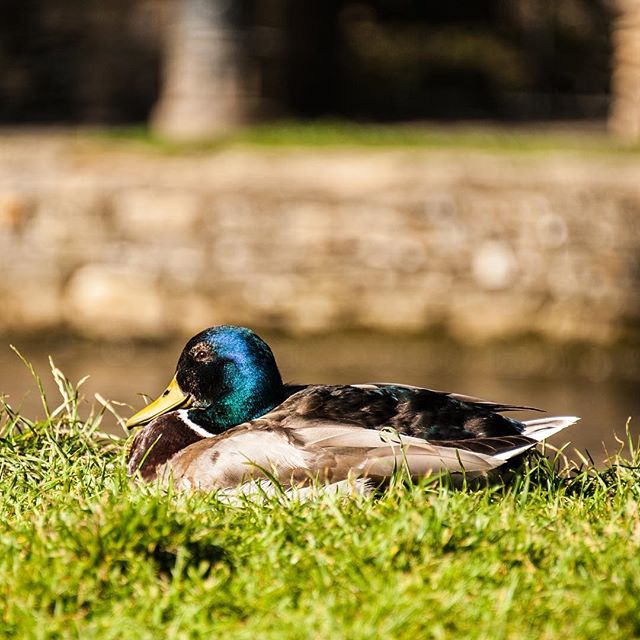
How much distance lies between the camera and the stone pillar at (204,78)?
41.9 feet

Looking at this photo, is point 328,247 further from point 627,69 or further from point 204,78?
point 627,69

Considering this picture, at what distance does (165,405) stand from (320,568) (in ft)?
4.78

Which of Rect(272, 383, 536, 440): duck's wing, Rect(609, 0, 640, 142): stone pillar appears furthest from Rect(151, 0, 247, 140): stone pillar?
Rect(272, 383, 536, 440): duck's wing

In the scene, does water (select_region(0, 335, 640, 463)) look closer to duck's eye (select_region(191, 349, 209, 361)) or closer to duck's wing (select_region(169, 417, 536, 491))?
duck's eye (select_region(191, 349, 209, 361))

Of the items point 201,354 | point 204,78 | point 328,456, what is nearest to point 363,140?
point 204,78

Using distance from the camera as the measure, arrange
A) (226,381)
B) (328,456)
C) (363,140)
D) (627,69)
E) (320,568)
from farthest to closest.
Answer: (627,69), (363,140), (226,381), (328,456), (320,568)

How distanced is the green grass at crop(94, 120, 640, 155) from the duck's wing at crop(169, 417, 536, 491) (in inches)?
266

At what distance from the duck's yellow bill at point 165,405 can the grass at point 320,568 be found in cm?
74

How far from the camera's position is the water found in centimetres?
880

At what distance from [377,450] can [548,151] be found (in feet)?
24.7

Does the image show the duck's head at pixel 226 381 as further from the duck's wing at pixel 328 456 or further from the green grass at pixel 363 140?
the green grass at pixel 363 140

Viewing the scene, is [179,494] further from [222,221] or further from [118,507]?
[222,221]

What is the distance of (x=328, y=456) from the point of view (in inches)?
→ 154

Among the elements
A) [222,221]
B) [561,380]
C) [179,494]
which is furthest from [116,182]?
[179,494]
